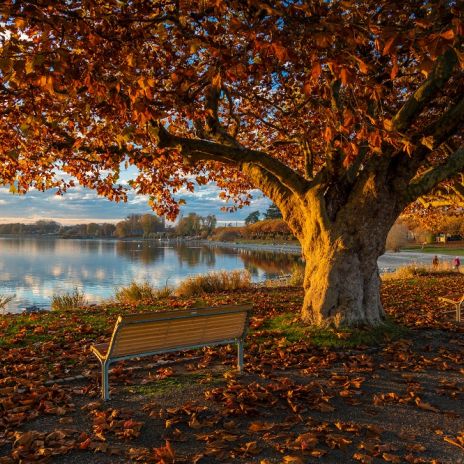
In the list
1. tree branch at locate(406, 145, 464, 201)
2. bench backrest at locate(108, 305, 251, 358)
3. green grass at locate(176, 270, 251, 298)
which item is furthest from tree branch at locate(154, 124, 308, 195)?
green grass at locate(176, 270, 251, 298)

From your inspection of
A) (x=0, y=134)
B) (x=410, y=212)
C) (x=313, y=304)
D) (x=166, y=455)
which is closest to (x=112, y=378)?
(x=166, y=455)

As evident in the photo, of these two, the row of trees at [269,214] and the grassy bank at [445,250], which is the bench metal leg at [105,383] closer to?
the grassy bank at [445,250]

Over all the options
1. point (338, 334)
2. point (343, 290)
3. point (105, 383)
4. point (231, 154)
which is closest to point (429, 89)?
point (231, 154)

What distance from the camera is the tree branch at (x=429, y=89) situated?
21.6ft

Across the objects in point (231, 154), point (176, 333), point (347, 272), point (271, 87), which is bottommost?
point (176, 333)

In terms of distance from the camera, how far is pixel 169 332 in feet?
16.8

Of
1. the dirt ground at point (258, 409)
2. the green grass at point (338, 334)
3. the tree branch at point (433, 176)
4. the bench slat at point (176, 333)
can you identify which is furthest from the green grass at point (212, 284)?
the bench slat at point (176, 333)

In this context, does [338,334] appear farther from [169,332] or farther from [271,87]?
[271,87]

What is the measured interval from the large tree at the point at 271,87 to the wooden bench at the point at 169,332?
2262 mm

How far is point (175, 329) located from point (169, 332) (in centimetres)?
8

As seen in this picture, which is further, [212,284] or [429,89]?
[212,284]

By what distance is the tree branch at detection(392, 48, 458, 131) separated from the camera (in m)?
6.57

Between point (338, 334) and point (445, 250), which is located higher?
point (338, 334)

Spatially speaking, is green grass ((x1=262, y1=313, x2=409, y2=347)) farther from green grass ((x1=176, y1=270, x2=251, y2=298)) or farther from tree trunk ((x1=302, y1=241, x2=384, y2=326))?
green grass ((x1=176, y1=270, x2=251, y2=298))
